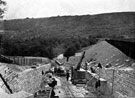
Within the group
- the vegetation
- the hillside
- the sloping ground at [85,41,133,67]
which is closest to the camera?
the sloping ground at [85,41,133,67]

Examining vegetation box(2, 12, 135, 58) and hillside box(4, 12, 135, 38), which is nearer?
vegetation box(2, 12, 135, 58)

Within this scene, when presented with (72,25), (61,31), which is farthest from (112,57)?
(72,25)

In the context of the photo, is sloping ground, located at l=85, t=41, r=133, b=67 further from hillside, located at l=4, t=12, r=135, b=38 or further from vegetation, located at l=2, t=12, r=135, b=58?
hillside, located at l=4, t=12, r=135, b=38

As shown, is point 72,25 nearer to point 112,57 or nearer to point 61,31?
point 61,31

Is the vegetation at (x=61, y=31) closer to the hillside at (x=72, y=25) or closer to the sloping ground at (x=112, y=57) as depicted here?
the hillside at (x=72, y=25)

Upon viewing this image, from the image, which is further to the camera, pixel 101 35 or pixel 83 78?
pixel 101 35

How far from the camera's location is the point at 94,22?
84625mm

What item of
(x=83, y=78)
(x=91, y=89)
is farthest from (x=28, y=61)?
(x=91, y=89)

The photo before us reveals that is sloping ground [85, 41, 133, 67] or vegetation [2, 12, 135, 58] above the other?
vegetation [2, 12, 135, 58]

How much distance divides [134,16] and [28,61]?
5010cm

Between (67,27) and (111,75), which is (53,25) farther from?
(111,75)

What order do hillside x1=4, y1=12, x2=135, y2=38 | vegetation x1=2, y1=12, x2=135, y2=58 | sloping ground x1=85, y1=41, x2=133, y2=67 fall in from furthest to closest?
hillside x1=4, y1=12, x2=135, y2=38
vegetation x1=2, y1=12, x2=135, y2=58
sloping ground x1=85, y1=41, x2=133, y2=67

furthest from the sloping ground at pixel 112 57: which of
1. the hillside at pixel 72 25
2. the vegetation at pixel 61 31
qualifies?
the hillside at pixel 72 25

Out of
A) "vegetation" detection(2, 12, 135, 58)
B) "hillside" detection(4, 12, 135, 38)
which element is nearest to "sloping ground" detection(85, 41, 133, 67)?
"vegetation" detection(2, 12, 135, 58)
